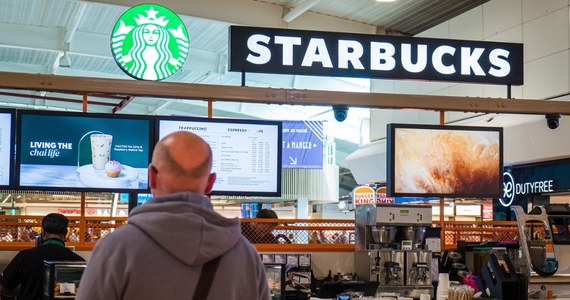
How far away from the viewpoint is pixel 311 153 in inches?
656

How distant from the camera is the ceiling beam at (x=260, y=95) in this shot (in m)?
6.29

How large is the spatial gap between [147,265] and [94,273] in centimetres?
14

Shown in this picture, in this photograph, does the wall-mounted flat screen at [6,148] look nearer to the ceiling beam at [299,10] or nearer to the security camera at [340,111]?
the security camera at [340,111]

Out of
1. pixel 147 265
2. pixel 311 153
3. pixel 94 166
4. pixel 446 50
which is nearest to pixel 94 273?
pixel 147 265

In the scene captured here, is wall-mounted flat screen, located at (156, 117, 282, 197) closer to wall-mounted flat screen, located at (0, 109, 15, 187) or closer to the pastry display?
the pastry display

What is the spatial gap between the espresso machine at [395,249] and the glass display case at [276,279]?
161cm

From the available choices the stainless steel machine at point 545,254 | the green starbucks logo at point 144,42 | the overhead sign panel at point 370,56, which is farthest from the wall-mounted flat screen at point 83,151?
the stainless steel machine at point 545,254

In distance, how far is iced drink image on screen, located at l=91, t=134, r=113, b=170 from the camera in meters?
6.38

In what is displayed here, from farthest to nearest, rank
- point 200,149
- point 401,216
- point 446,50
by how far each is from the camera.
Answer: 1. point 446,50
2. point 401,216
3. point 200,149

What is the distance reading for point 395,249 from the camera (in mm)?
6781

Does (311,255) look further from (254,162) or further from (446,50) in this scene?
(446,50)

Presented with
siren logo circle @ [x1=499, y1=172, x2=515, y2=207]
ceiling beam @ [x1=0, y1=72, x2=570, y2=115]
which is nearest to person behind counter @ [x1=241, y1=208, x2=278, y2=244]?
ceiling beam @ [x1=0, y1=72, x2=570, y2=115]

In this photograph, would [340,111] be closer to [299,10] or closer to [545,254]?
[545,254]

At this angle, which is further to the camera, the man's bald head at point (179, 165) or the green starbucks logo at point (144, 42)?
the green starbucks logo at point (144, 42)
